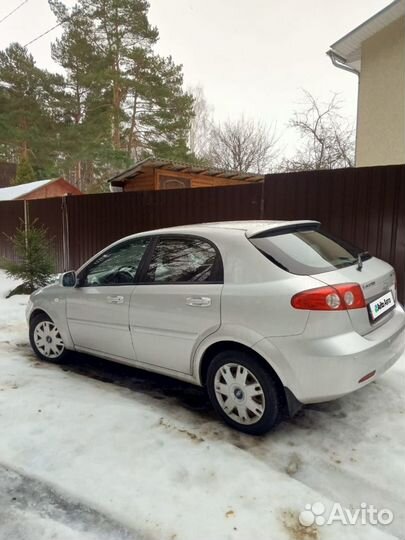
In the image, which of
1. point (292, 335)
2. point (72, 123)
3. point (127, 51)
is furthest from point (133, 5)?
point (292, 335)

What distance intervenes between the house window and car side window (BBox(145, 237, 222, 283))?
34.3 ft

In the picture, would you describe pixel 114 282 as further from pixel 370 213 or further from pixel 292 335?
pixel 370 213

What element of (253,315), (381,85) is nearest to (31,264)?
(253,315)

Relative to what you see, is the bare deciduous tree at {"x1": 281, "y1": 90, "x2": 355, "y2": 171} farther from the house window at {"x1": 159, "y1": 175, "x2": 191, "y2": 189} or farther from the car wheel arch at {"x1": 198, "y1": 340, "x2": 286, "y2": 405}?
the car wheel arch at {"x1": 198, "y1": 340, "x2": 286, "y2": 405}

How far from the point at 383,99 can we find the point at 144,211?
6.00 meters

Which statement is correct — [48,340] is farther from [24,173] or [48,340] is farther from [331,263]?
[24,173]

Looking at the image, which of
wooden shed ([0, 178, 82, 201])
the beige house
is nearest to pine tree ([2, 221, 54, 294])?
the beige house

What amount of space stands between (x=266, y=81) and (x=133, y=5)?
7058mm

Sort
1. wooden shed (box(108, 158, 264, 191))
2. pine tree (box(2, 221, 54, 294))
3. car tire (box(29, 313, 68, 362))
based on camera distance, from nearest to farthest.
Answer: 1. car tire (box(29, 313, 68, 362))
2. pine tree (box(2, 221, 54, 294))
3. wooden shed (box(108, 158, 264, 191))

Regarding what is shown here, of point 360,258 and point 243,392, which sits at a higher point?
point 360,258

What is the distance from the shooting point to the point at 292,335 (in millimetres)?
2482

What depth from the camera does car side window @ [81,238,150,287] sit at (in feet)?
11.5

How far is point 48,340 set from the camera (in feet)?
13.8

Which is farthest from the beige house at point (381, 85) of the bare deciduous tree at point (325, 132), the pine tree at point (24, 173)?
the pine tree at point (24, 173)
